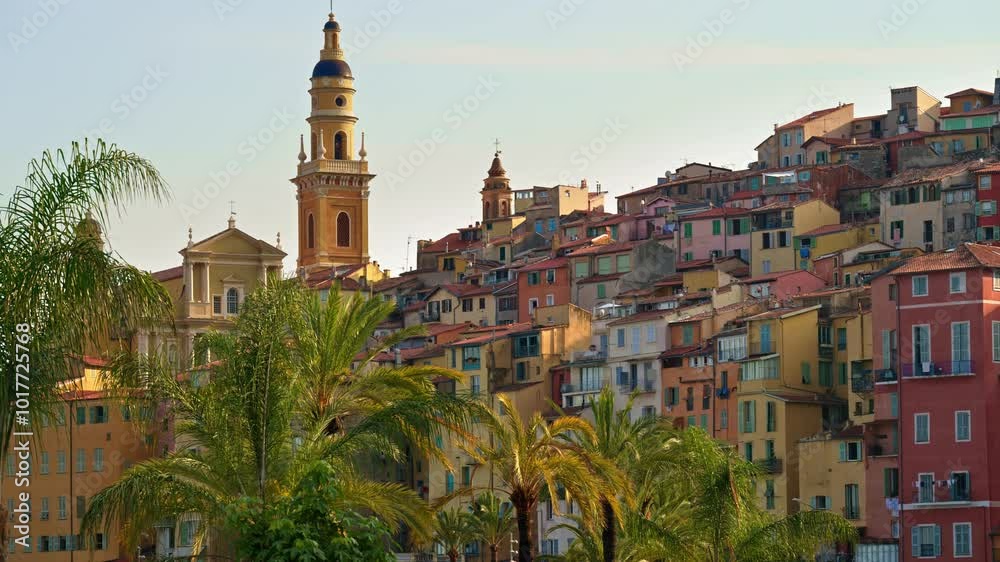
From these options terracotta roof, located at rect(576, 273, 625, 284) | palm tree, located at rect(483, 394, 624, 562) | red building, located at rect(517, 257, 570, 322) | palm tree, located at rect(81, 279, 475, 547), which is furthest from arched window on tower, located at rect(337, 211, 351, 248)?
palm tree, located at rect(81, 279, 475, 547)

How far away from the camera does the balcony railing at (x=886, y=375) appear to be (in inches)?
3391

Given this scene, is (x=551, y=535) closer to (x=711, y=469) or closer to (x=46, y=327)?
(x=711, y=469)

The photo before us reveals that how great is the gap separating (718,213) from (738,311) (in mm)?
22616

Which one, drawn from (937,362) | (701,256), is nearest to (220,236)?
(701,256)

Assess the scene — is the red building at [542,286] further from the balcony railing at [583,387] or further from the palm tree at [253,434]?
the palm tree at [253,434]

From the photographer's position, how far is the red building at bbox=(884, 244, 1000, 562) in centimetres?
8144

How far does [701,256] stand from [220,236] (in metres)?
27.2

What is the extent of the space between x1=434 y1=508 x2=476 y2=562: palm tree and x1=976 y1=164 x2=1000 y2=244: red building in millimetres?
33304

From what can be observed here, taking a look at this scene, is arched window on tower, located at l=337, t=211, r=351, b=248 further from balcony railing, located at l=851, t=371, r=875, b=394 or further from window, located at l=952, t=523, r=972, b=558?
window, located at l=952, t=523, r=972, b=558

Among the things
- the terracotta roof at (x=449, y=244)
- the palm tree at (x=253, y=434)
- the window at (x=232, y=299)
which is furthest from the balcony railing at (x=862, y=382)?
the terracotta roof at (x=449, y=244)

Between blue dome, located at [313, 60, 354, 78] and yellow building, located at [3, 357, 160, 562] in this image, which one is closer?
yellow building, located at [3, 357, 160, 562]

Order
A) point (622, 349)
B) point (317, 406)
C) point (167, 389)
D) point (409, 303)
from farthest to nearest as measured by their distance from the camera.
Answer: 1. point (409, 303)
2. point (622, 349)
3. point (317, 406)
4. point (167, 389)

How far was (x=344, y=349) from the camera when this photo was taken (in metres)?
47.0

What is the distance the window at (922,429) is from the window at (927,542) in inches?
126
